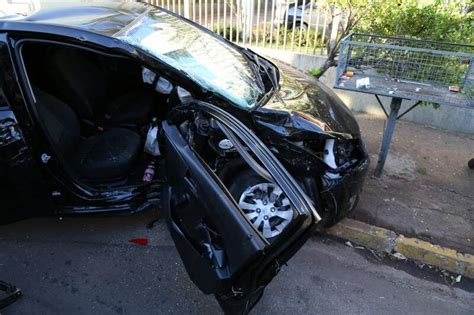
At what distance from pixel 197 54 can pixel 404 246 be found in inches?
83.2

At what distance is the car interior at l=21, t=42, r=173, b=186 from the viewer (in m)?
2.82

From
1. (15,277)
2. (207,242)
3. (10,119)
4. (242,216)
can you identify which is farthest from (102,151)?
(242,216)

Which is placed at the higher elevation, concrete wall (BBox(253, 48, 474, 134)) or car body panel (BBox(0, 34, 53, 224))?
car body panel (BBox(0, 34, 53, 224))

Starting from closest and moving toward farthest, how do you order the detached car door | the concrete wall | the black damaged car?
the detached car door
the black damaged car
the concrete wall

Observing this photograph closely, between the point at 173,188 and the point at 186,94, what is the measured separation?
2.61 feet

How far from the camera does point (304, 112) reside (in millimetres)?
2547

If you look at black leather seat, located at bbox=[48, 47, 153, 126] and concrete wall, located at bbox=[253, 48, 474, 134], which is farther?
concrete wall, located at bbox=[253, 48, 474, 134]

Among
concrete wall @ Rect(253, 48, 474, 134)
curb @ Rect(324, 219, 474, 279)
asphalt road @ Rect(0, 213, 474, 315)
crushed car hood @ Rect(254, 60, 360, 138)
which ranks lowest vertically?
asphalt road @ Rect(0, 213, 474, 315)

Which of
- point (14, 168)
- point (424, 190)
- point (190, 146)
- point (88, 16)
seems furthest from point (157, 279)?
point (424, 190)

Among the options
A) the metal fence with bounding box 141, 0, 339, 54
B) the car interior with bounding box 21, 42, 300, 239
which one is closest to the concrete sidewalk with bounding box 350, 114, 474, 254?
the car interior with bounding box 21, 42, 300, 239

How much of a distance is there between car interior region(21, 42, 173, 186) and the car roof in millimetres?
176

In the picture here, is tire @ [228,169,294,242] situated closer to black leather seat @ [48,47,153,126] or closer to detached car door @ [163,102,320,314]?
detached car door @ [163,102,320,314]

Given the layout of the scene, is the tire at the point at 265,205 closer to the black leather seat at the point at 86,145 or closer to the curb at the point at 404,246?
the curb at the point at 404,246

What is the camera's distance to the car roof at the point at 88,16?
96.6 inches
